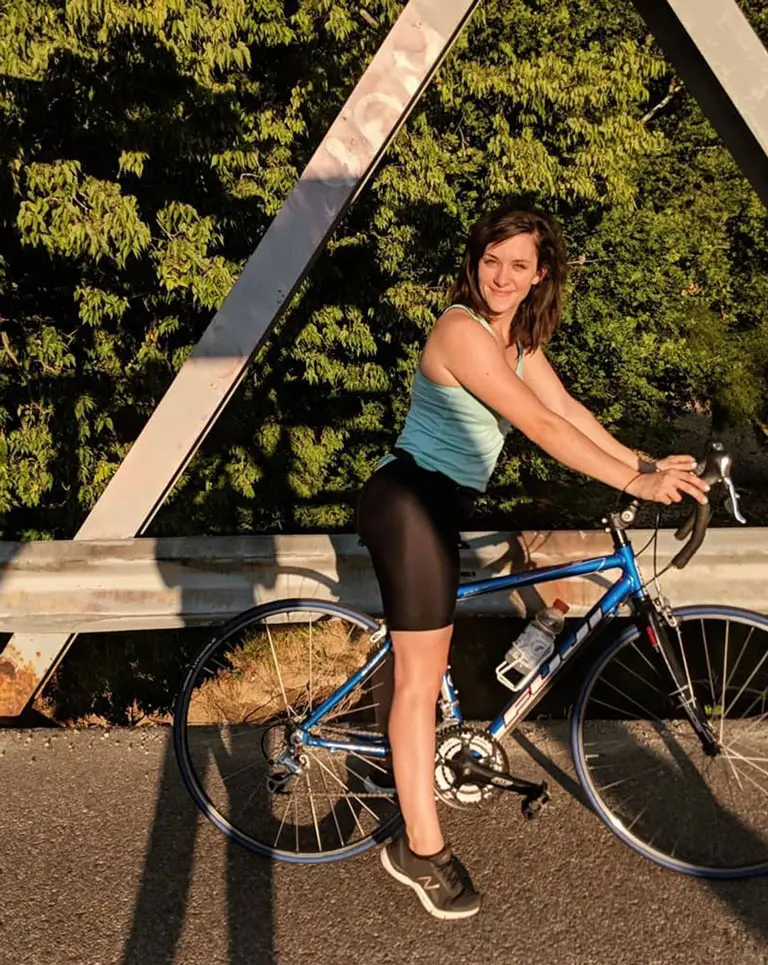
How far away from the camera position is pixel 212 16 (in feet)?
18.5

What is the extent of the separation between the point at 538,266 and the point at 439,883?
5.78ft

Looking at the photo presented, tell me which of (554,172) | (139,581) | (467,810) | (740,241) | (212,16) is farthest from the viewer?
(740,241)

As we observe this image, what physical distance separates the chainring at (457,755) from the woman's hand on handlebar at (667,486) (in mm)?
940

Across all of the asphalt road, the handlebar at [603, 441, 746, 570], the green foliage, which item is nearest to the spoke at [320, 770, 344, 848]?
the asphalt road

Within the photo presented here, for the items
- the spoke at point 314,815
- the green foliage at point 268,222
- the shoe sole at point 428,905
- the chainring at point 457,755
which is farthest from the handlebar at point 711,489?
the green foliage at point 268,222

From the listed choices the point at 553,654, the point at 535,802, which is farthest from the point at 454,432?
the point at 535,802

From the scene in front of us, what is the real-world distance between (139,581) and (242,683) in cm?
107

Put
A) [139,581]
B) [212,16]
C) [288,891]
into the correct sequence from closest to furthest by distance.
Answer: [288,891] < [139,581] < [212,16]

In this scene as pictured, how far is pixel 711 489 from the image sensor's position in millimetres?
2273

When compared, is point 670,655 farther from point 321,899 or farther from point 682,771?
point 321,899

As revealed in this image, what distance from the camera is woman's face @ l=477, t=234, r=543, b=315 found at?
227 centimetres

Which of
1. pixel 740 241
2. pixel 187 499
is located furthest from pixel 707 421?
pixel 187 499

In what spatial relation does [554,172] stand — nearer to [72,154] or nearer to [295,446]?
[295,446]

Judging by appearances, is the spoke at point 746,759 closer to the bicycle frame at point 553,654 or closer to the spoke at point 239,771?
the bicycle frame at point 553,654
